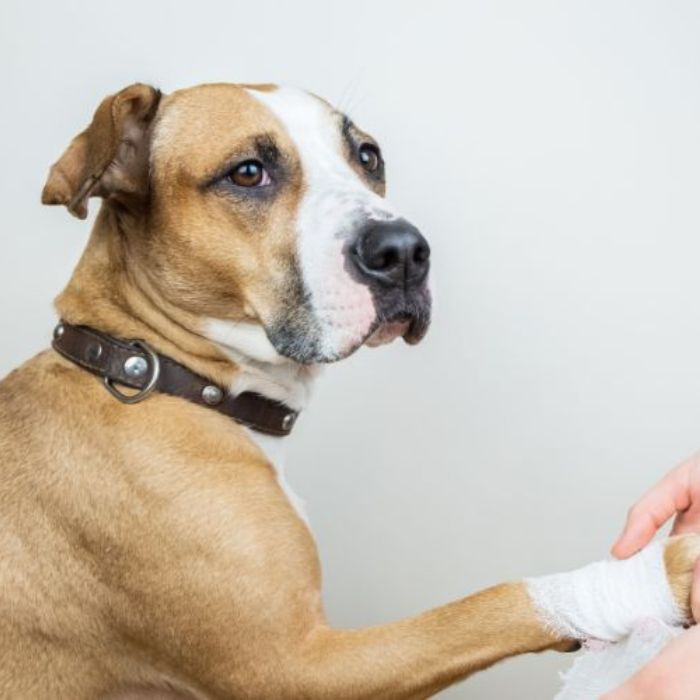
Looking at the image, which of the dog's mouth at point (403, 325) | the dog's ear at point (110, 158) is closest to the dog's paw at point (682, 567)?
the dog's mouth at point (403, 325)

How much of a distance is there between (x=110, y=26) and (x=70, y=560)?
200 centimetres

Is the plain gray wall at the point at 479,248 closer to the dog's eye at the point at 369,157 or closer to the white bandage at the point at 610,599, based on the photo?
the dog's eye at the point at 369,157

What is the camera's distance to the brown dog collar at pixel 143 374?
2.21 meters

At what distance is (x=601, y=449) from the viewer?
3359 mm

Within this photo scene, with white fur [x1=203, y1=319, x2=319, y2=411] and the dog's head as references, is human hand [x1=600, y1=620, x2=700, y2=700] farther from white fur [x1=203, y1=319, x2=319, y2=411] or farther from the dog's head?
white fur [x1=203, y1=319, x2=319, y2=411]

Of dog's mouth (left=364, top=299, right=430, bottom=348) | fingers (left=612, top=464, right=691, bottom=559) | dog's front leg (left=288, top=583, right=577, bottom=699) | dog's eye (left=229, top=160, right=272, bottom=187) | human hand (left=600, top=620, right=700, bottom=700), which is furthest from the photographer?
dog's eye (left=229, top=160, right=272, bottom=187)

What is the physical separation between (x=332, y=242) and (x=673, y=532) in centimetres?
96

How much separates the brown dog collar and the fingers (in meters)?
0.78

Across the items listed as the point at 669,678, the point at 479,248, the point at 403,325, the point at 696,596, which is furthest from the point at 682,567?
the point at 479,248

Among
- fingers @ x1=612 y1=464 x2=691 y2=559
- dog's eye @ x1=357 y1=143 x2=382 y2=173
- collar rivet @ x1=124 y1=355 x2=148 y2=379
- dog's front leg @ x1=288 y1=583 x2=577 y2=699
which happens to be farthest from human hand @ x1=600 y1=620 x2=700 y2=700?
dog's eye @ x1=357 y1=143 x2=382 y2=173

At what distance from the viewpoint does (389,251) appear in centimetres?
217

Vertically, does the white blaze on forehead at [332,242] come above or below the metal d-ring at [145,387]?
above

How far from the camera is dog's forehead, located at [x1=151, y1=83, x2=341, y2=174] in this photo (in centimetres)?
237

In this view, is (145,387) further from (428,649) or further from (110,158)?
(428,649)
